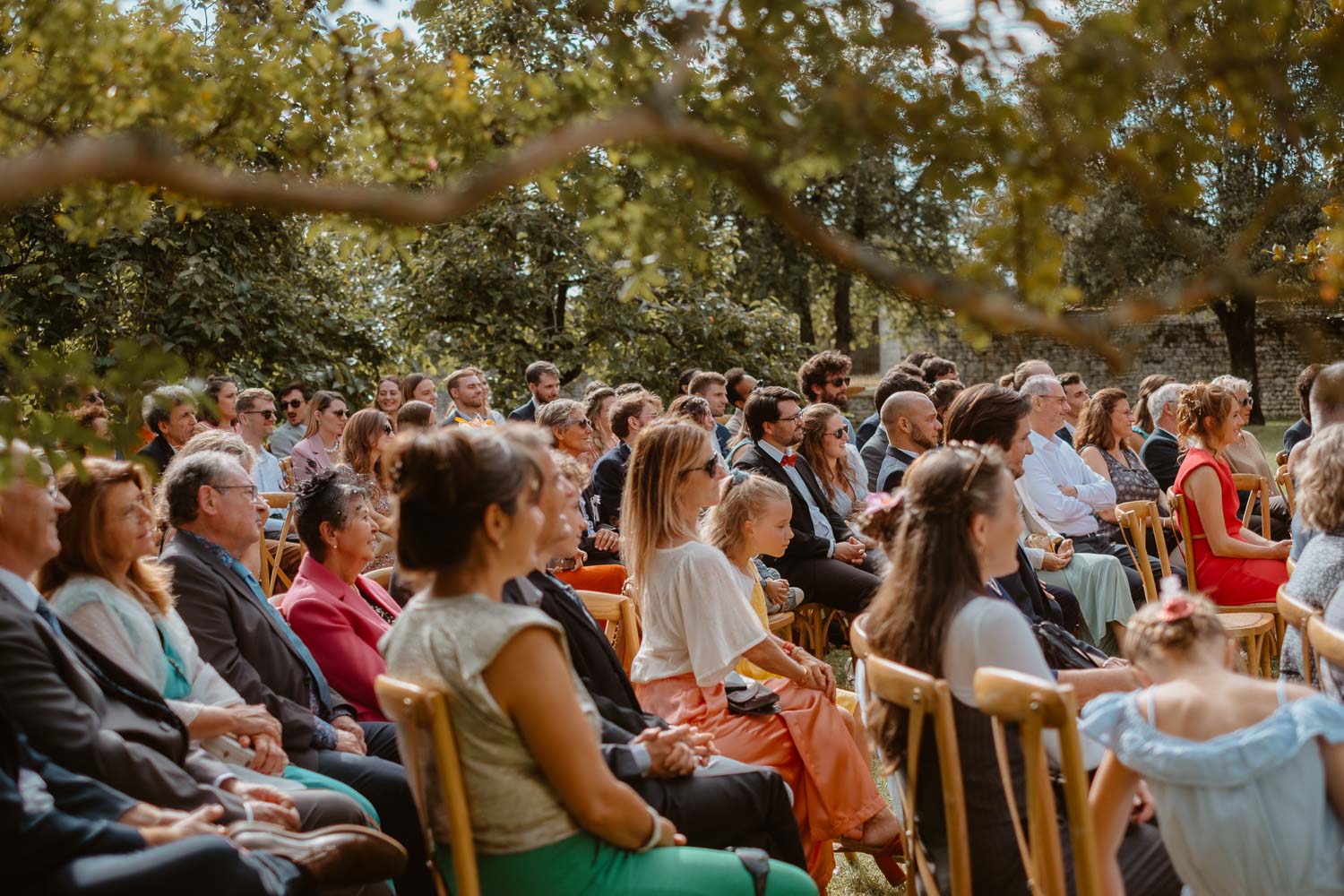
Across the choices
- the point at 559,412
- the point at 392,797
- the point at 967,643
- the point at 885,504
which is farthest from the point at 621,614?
the point at 559,412

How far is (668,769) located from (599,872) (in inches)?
25.1

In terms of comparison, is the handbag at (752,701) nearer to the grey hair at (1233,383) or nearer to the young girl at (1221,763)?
the young girl at (1221,763)

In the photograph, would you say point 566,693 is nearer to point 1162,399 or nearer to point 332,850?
point 332,850

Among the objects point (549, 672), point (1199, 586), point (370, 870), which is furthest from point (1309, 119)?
point (1199, 586)

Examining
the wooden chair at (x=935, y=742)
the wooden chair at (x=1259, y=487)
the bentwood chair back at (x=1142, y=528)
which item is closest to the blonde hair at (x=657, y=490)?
the wooden chair at (x=935, y=742)

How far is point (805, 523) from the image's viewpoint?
670 cm

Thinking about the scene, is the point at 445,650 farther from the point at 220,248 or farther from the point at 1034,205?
the point at 220,248

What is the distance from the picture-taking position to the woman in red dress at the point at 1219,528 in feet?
19.6

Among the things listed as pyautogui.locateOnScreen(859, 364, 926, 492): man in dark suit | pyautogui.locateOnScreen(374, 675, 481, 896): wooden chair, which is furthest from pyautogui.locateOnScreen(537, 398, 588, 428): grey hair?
pyautogui.locateOnScreen(374, 675, 481, 896): wooden chair

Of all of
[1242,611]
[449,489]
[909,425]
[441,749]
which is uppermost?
[449,489]

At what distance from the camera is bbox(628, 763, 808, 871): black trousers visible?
315 cm

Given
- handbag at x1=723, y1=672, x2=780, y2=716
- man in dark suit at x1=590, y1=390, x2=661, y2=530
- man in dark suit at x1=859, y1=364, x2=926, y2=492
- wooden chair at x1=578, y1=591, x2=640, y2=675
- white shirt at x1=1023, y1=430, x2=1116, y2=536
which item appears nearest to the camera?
handbag at x1=723, y1=672, x2=780, y2=716

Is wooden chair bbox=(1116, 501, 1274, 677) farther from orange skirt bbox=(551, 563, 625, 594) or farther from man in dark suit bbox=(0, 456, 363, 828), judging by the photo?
man in dark suit bbox=(0, 456, 363, 828)

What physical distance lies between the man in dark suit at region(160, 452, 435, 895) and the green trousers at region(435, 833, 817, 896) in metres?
0.93
